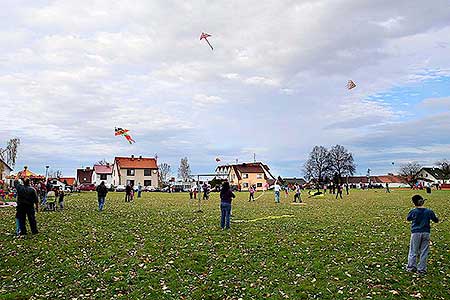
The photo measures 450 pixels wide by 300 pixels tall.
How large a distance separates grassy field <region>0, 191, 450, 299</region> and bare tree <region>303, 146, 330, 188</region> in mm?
109086

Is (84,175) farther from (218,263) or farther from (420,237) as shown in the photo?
(420,237)

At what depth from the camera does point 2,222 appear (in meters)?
20.8

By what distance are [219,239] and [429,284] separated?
762cm

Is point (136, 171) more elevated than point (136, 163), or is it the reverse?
point (136, 163)

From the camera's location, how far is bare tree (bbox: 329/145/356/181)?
412ft

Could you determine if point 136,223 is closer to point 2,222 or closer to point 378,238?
point 2,222

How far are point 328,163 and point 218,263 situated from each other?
119 meters

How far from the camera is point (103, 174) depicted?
4835 inches

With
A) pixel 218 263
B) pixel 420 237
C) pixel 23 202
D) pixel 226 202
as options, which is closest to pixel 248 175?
pixel 226 202

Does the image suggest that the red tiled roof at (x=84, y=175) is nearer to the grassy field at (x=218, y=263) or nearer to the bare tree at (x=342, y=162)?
the bare tree at (x=342, y=162)

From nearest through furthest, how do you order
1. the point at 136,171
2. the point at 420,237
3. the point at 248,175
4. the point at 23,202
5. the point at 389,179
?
1. the point at 420,237
2. the point at 23,202
3. the point at 136,171
4. the point at 248,175
5. the point at 389,179

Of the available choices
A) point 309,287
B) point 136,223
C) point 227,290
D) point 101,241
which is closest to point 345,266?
point 309,287

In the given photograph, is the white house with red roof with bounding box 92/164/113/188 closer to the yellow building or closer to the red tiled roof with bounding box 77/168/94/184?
the red tiled roof with bounding box 77/168/94/184

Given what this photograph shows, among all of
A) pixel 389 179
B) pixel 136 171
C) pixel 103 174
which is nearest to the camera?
pixel 136 171
